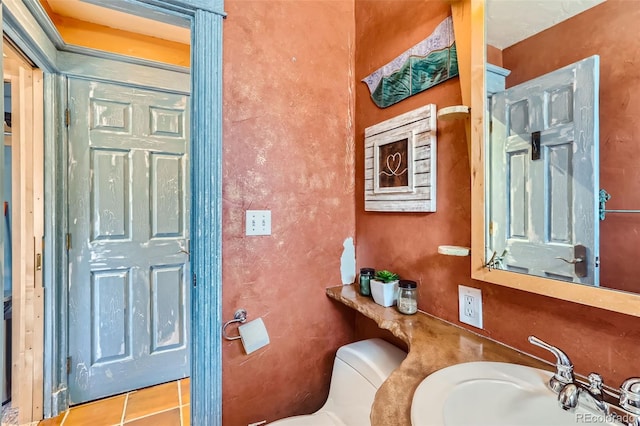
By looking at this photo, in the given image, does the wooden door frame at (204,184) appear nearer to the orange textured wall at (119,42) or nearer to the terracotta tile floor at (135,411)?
the orange textured wall at (119,42)

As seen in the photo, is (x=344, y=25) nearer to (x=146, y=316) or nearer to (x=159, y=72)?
(x=159, y=72)

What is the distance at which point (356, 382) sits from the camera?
44.9 inches

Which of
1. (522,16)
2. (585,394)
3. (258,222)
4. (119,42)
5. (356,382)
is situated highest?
(119,42)

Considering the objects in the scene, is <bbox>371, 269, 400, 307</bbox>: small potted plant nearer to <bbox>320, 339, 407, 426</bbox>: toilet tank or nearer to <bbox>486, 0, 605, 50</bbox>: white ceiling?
<bbox>320, 339, 407, 426</bbox>: toilet tank

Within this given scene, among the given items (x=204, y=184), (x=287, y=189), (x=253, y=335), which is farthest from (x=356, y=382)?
(x=204, y=184)

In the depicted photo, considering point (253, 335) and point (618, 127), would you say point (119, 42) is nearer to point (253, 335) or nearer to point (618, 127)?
point (253, 335)

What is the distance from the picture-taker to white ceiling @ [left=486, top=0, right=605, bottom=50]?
76 centimetres

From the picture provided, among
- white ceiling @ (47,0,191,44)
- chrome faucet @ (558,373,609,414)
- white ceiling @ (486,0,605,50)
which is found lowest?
chrome faucet @ (558,373,609,414)

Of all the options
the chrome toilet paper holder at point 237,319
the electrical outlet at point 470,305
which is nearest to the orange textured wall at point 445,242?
the electrical outlet at point 470,305

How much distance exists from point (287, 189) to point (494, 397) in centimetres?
105

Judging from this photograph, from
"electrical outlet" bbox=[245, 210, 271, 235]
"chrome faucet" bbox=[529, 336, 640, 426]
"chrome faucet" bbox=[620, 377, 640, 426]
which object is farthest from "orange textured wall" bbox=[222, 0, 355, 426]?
"chrome faucet" bbox=[620, 377, 640, 426]

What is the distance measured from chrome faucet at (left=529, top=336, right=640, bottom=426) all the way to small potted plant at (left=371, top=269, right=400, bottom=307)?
57cm

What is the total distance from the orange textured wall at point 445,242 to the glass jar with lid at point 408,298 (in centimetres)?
6

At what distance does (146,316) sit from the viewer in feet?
6.80
